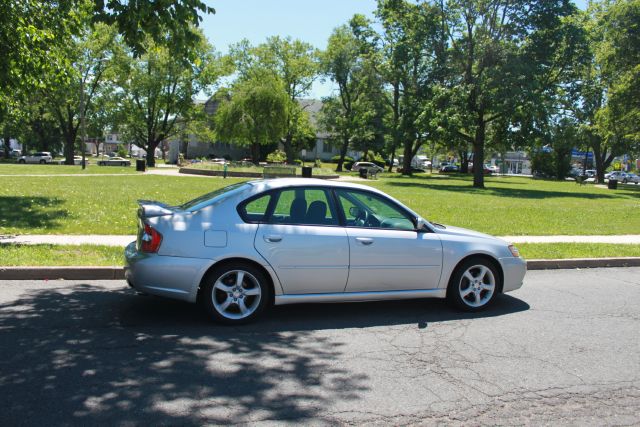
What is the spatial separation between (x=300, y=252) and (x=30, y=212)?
10185 millimetres

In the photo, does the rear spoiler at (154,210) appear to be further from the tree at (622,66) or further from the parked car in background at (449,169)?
the parked car in background at (449,169)

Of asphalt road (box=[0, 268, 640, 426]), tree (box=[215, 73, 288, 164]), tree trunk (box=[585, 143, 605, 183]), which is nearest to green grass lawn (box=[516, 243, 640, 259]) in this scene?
asphalt road (box=[0, 268, 640, 426])

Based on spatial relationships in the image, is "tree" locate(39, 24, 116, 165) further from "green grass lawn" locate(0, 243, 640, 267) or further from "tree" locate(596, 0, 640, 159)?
"green grass lawn" locate(0, 243, 640, 267)

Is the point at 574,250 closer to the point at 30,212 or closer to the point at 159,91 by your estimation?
the point at 30,212

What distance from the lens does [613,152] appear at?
210ft

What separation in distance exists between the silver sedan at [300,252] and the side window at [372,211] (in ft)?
0.04

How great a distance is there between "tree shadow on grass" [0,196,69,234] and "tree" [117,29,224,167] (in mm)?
43348

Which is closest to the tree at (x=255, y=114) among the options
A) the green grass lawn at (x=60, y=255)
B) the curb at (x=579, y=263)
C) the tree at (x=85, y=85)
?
the tree at (x=85, y=85)

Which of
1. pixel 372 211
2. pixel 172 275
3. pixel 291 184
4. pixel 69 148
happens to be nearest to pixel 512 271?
pixel 372 211

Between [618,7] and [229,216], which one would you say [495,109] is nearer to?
[618,7]

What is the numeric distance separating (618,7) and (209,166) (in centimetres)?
3078

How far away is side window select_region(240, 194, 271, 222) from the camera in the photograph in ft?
18.9

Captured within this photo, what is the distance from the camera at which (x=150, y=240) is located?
5.59m

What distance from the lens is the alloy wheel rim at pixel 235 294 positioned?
5.60 m
